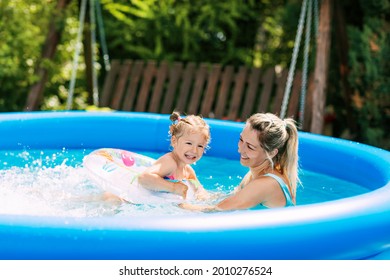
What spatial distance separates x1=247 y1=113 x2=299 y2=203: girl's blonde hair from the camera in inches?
138

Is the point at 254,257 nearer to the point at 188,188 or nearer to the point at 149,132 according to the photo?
the point at 188,188

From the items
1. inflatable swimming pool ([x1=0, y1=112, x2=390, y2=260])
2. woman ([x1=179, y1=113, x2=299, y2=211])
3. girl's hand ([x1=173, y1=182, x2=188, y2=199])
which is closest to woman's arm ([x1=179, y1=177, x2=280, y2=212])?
woman ([x1=179, y1=113, x2=299, y2=211])

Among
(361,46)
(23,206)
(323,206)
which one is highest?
(361,46)

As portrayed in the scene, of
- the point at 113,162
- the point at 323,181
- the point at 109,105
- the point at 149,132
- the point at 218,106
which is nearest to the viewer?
the point at 113,162

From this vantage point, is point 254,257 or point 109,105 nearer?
point 254,257

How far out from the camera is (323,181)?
493 cm

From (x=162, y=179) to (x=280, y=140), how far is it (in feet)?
2.31

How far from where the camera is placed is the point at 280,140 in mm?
3527

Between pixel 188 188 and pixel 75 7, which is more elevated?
pixel 75 7

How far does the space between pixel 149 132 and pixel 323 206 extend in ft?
9.97

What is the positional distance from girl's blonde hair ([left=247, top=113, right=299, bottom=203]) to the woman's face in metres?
0.02

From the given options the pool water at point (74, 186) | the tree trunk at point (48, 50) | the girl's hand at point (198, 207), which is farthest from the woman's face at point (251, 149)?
the tree trunk at point (48, 50)

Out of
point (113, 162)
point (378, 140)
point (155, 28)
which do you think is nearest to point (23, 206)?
point (113, 162)

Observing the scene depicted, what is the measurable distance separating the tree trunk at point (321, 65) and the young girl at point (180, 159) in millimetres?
A: 2586
